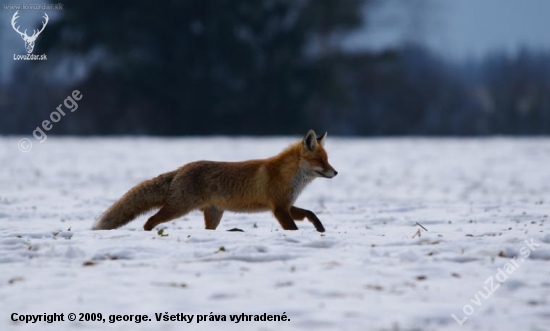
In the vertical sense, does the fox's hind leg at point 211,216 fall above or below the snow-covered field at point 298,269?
above

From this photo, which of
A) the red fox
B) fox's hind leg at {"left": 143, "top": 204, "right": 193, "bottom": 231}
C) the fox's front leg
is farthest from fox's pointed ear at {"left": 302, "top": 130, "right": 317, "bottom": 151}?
fox's hind leg at {"left": 143, "top": 204, "right": 193, "bottom": 231}

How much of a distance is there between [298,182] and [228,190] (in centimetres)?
81

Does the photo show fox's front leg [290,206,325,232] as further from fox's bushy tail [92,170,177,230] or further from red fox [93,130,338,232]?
fox's bushy tail [92,170,177,230]

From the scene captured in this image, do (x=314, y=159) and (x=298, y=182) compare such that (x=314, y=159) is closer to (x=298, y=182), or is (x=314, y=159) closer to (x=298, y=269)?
(x=298, y=182)

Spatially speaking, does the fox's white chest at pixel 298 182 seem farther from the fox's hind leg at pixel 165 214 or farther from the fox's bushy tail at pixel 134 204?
the fox's bushy tail at pixel 134 204

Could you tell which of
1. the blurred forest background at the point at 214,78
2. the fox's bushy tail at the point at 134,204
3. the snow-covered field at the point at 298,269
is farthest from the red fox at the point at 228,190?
the blurred forest background at the point at 214,78

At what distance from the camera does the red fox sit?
892 cm

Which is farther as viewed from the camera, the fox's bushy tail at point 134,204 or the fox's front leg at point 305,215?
the fox's bushy tail at point 134,204

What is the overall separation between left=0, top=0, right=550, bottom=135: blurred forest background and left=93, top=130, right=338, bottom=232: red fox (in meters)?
30.6

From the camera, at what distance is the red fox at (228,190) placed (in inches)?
351

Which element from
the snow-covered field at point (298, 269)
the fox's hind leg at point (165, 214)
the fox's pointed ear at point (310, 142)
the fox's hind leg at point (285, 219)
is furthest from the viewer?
the fox's pointed ear at point (310, 142)

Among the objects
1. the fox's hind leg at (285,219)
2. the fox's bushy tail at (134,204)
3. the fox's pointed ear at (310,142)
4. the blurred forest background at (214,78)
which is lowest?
the fox's hind leg at (285,219)

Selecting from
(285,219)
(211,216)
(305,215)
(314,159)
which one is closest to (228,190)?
(211,216)

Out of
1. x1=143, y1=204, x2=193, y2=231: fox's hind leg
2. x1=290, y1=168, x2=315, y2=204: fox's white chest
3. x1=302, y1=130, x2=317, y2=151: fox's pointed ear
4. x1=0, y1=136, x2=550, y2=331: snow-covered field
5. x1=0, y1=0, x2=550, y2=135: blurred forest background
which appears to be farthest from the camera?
x1=0, y1=0, x2=550, y2=135: blurred forest background
